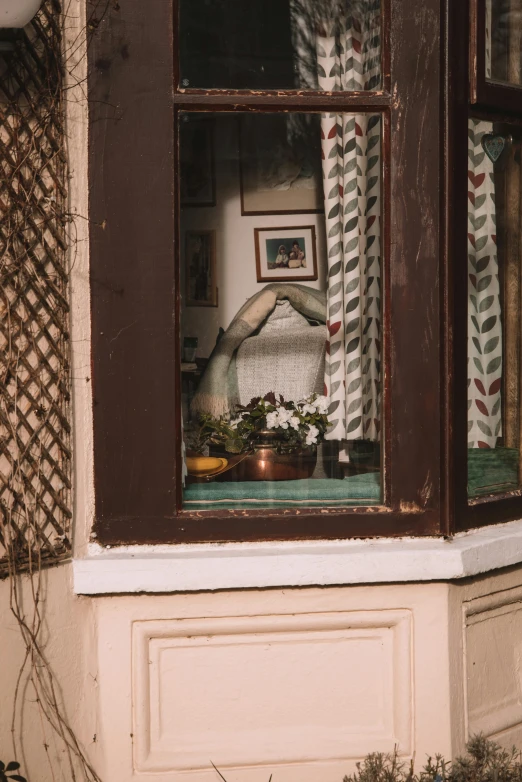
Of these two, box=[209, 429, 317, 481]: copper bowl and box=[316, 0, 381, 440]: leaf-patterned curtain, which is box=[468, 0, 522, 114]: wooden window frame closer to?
box=[316, 0, 381, 440]: leaf-patterned curtain

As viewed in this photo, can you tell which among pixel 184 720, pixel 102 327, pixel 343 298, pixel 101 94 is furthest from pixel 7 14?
pixel 184 720

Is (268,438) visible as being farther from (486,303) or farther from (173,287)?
(486,303)

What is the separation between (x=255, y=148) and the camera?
3.45 metres

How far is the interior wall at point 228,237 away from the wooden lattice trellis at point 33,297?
0.46 m

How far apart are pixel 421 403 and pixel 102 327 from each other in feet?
3.56

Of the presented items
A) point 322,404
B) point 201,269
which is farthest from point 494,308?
point 201,269

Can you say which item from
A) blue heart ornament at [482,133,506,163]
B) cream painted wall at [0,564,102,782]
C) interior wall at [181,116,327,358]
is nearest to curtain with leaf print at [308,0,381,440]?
interior wall at [181,116,327,358]

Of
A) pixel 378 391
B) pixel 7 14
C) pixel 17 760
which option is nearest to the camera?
pixel 7 14

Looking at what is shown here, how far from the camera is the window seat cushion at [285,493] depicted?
329 centimetres

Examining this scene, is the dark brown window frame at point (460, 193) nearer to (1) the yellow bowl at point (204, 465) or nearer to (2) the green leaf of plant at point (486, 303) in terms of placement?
(2) the green leaf of plant at point (486, 303)

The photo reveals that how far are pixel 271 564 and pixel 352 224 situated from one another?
49.0 inches

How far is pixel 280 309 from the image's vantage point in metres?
3.64

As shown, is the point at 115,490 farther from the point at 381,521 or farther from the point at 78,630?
the point at 381,521

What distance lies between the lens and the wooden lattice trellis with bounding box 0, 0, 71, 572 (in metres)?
3.02
